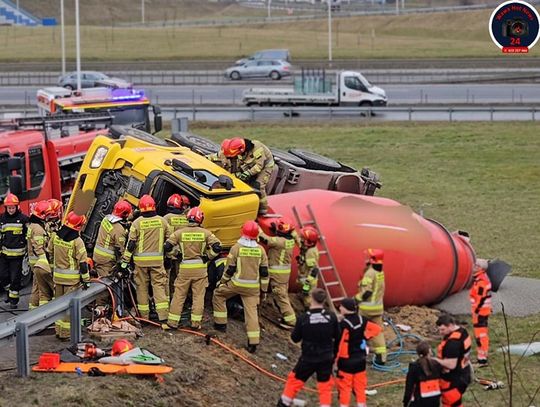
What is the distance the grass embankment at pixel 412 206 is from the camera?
34.4 feet

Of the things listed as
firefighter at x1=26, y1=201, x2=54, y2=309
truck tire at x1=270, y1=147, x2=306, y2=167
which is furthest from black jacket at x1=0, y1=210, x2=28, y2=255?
truck tire at x1=270, y1=147, x2=306, y2=167

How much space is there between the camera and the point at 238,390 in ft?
37.1

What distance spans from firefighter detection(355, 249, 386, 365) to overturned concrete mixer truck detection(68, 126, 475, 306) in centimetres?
101

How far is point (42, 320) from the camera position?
37.2ft

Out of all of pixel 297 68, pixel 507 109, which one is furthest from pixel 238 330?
pixel 297 68

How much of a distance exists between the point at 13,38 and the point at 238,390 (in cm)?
7112

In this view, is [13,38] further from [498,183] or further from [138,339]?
[138,339]

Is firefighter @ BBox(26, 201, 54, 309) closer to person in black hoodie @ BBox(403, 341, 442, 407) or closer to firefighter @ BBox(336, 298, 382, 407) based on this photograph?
firefighter @ BBox(336, 298, 382, 407)

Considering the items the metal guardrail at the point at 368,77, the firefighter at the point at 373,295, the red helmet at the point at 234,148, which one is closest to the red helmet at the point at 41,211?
the red helmet at the point at 234,148

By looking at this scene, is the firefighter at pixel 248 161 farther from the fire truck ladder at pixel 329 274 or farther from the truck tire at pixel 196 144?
the truck tire at pixel 196 144

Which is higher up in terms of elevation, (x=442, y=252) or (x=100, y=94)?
(x=100, y=94)

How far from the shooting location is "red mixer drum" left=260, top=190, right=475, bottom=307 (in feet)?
46.9

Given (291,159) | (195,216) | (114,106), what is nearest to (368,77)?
(114,106)

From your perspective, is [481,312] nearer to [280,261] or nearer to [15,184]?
[280,261]
